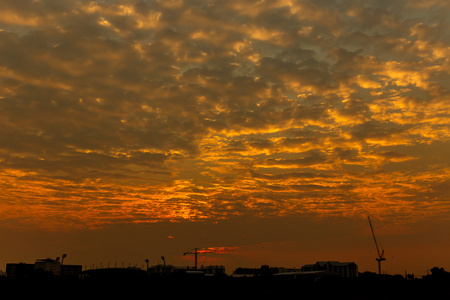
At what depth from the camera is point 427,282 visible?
144 metres

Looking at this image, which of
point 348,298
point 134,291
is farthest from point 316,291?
point 134,291

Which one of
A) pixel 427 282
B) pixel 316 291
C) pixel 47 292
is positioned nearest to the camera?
pixel 47 292

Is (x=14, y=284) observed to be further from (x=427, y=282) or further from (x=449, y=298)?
(x=427, y=282)

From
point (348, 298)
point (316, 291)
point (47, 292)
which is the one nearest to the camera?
point (47, 292)

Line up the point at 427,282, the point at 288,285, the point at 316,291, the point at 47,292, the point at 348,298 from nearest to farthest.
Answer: the point at 47,292, the point at 348,298, the point at 316,291, the point at 288,285, the point at 427,282

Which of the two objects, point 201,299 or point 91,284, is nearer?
point 201,299

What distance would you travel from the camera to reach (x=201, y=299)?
9319 cm

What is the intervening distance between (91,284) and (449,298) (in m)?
82.6

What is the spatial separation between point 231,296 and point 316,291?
24117 mm

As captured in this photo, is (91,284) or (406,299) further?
(91,284)

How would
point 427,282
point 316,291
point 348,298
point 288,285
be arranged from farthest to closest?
point 427,282
point 288,285
point 316,291
point 348,298

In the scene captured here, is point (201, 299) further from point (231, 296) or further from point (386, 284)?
point (386, 284)

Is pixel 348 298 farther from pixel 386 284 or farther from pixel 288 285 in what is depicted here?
pixel 386 284

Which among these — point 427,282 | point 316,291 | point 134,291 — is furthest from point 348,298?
point 427,282
